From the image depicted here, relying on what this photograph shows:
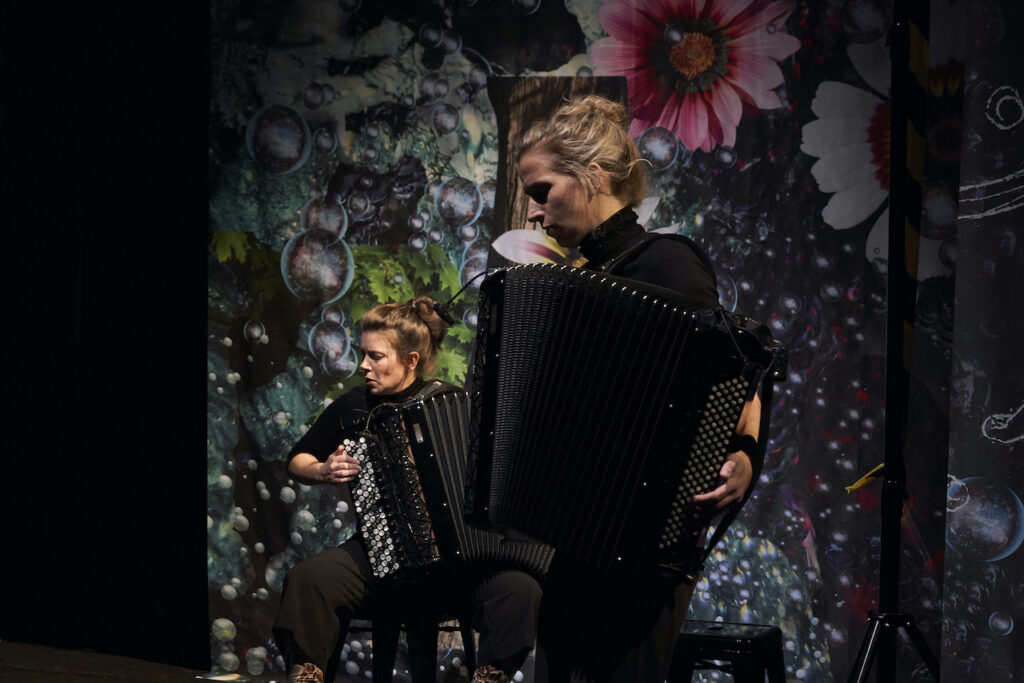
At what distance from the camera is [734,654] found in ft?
8.94

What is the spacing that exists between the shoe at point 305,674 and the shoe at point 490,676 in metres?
0.47

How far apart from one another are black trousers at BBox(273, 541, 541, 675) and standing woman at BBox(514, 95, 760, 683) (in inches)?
43.5

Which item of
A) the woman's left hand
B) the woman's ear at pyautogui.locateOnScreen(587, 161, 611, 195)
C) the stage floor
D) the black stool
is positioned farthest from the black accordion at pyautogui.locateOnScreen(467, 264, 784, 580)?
the stage floor

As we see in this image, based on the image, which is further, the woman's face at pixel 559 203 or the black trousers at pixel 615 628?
the woman's face at pixel 559 203

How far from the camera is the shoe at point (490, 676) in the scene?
290 centimetres

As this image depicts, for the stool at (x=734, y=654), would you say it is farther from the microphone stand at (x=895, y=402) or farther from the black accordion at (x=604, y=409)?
the black accordion at (x=604, y=409)

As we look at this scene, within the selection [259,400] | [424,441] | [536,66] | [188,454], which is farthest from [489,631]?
[536,66]

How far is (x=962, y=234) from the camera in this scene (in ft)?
9.77

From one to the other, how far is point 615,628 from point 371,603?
5.12ft

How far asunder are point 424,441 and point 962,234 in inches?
67.1

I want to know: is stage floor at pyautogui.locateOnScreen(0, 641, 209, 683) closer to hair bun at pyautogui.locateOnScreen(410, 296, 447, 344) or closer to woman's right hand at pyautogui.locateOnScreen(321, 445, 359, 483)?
woman's right hand at pyautogui.locateOnScreen(321, 445, 359, 483)

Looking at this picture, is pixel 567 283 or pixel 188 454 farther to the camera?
pixel 188 454

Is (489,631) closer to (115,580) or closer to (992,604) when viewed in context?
(992,604)

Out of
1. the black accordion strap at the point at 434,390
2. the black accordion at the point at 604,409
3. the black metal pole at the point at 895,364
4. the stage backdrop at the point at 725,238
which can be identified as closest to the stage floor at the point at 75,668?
the stage backdrop at the point at 725,238
